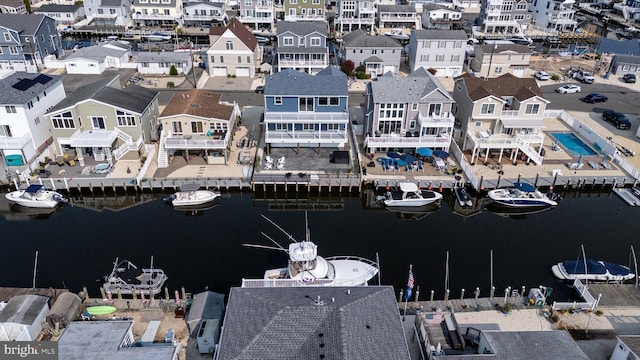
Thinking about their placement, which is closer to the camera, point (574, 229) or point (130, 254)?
point (130, 254)

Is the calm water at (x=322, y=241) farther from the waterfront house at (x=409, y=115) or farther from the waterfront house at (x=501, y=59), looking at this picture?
the waterfront house at (x=501, y=59)

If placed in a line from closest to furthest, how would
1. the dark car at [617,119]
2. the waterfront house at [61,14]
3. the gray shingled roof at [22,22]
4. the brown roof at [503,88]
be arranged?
the brown roof at [503,88] < the dark car at [617,119] < the gray shingled roof at [22,22] < the waterfront house at [61,14]

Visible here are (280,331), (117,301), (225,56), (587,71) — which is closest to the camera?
(280,331)

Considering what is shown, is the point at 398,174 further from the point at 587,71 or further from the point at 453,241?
the point at 587,71

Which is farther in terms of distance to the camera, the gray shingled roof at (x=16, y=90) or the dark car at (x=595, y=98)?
the dark car at (x=595, y=98)

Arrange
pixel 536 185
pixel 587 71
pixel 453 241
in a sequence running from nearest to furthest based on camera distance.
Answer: pixel 453 241, pixel 536 185, pixel 587 71

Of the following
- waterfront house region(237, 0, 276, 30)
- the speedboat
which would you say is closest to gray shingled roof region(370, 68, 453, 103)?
the speedboat

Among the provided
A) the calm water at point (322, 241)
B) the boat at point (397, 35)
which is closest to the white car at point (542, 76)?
the boat at point (397, 35)

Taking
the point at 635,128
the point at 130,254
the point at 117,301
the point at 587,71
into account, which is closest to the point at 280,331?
the point at 117,301
